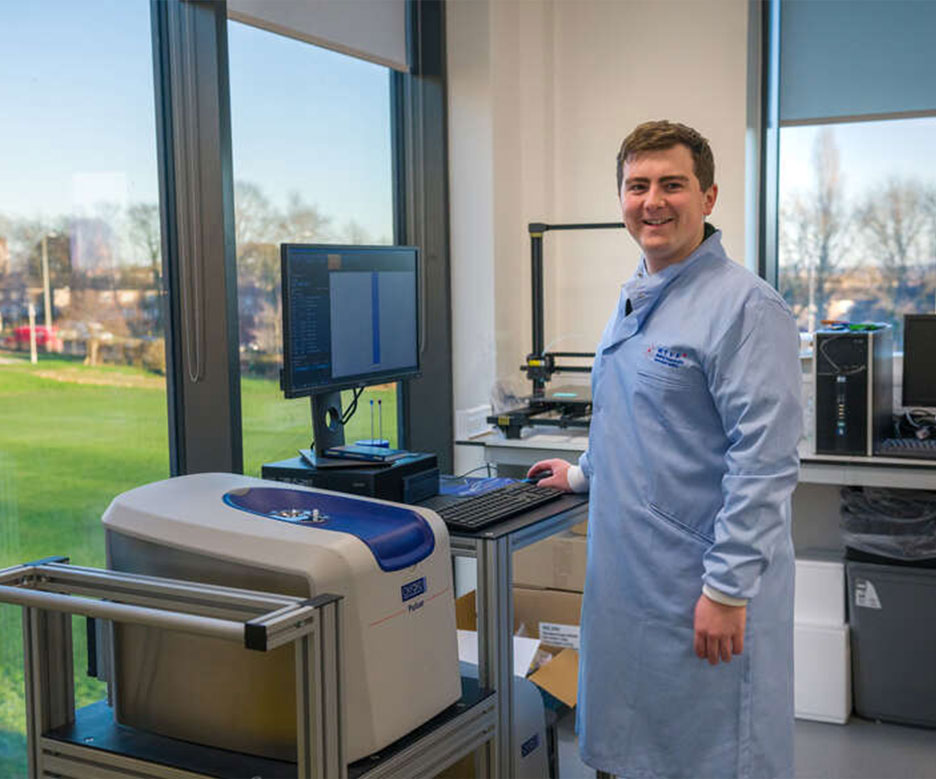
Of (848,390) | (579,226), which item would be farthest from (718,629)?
(579,226)

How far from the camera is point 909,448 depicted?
314 cm

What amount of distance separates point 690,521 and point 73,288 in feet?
4.85

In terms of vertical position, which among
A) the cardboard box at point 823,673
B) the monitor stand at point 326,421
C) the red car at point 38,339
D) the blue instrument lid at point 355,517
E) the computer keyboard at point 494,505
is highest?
the red car at point 38,339

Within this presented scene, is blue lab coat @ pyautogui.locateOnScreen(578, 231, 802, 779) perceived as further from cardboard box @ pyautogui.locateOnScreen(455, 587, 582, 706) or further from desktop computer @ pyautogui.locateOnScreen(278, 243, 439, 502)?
cardboard box @ pyautogui.locateOnScreen(455, 587, 582, 706)

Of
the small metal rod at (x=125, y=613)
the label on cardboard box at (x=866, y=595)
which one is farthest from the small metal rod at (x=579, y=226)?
the small metal rod at (x=125, y=613)

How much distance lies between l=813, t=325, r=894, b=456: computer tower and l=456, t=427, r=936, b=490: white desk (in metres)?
0.04

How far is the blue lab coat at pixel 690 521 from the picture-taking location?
170cm

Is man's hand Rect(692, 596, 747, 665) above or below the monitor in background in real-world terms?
below

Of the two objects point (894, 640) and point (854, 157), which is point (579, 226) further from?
point (894, 640)

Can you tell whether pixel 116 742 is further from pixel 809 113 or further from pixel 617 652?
pixel 809 113

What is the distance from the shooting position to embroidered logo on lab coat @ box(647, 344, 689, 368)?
1.79 m

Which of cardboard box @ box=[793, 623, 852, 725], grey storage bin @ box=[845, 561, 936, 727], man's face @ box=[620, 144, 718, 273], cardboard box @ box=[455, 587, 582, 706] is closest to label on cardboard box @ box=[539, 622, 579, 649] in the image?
cardboard box @ box=[455, 587, 582, 706]

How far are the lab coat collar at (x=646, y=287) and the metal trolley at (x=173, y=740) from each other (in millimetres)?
669

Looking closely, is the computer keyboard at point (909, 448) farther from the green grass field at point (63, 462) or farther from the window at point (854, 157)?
the green grass field at point (63, 462)
